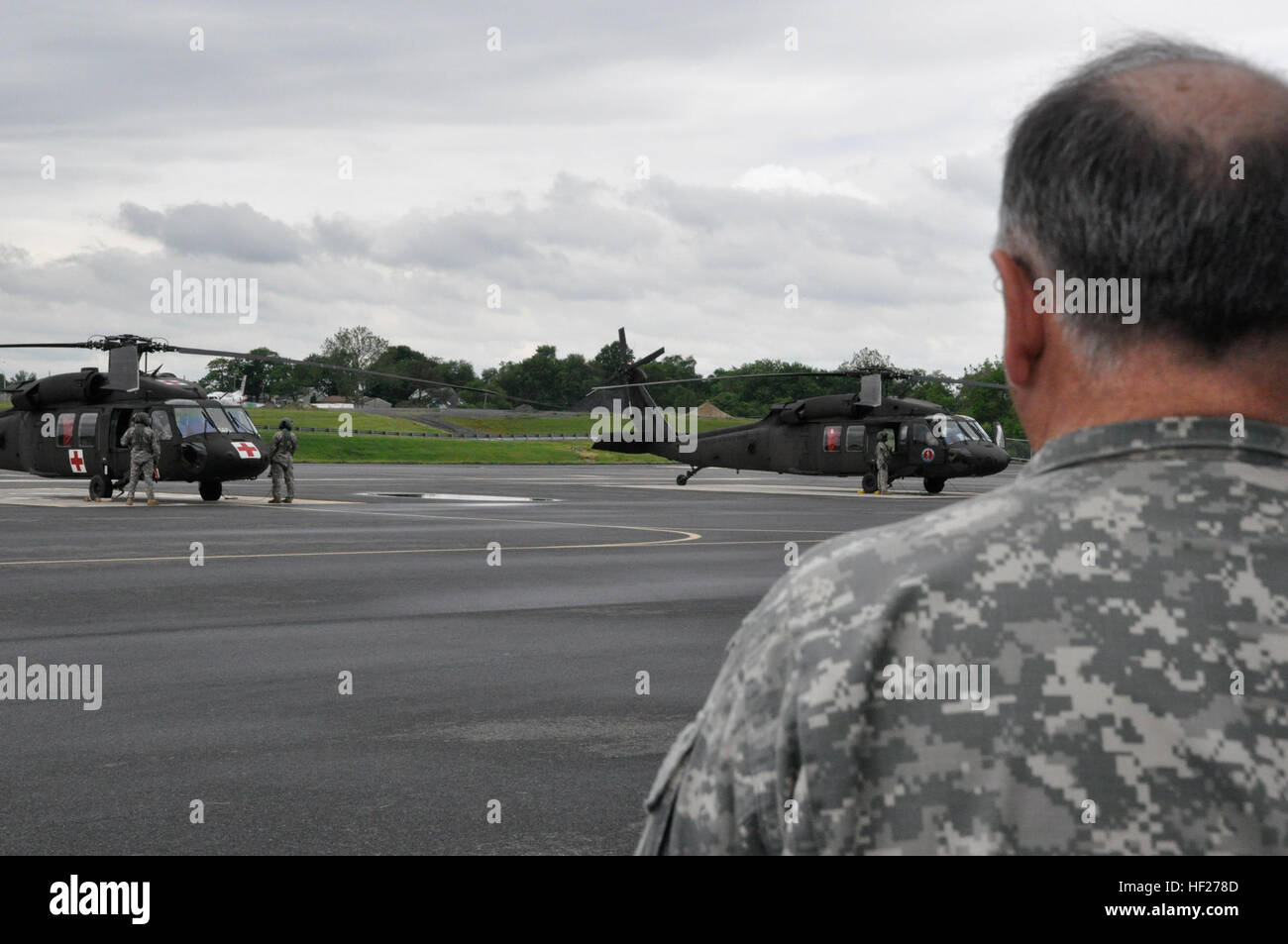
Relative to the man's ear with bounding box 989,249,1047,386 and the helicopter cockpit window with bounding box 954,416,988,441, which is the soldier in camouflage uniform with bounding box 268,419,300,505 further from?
the man's ear with bounding box 989,249,1047,386

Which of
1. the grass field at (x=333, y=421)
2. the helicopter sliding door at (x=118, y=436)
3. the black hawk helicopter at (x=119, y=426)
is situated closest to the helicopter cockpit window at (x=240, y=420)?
the black hawk helicopter at (x=119, y=426)

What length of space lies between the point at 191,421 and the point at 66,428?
12.0 ft

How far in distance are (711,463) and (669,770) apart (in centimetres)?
4195

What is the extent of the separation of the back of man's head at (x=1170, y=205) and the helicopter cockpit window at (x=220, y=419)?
30109mm

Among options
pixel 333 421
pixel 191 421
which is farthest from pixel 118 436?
pixel 333 421

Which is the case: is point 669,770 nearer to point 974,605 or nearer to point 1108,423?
point 974,605

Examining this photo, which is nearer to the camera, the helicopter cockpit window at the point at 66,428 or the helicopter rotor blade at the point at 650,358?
the helicopter cockpit window at the point at 66,428

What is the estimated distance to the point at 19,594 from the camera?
14375 mm

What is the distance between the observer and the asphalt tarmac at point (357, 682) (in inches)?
241

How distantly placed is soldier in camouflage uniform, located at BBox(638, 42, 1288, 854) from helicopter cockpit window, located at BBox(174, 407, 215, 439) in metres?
29.9

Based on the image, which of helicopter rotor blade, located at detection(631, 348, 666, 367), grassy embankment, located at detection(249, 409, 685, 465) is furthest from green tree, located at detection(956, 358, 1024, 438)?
helicopter rotor blade, located at detection(631, 348, 666, 367)

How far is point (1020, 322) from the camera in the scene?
1.63 meters

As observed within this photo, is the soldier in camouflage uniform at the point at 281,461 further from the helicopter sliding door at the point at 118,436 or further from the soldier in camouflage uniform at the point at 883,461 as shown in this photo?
the soldier in camouflage uniform at the point at 883,461
